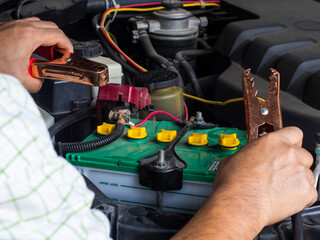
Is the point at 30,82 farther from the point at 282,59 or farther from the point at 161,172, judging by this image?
the point at 282,59

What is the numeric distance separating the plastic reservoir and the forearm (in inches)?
3.4

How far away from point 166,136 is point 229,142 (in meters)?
0.12

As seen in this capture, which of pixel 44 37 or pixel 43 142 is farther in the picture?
pixel 44 37

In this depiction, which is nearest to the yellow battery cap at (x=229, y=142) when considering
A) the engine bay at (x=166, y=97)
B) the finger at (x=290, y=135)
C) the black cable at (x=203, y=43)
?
the engine bay at (x=166, y=97)

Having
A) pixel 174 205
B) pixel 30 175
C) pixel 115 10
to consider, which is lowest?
pixel 174 205

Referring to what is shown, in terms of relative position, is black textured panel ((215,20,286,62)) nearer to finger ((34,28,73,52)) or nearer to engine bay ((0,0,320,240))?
engine bay ((0,0,320,240))

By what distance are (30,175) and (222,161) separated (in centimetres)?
40

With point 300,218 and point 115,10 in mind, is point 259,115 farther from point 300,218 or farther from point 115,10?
point 115,10

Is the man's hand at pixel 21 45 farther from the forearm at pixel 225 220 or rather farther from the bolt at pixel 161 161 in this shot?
the forearm at pixel 225 220

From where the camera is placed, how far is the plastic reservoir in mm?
861

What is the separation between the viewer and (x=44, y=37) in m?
0.98

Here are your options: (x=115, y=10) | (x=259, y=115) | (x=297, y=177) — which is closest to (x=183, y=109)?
(x=259, y=115)

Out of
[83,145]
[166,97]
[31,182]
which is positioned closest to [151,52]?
[166,97]

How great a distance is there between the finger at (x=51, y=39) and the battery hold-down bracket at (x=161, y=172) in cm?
32
